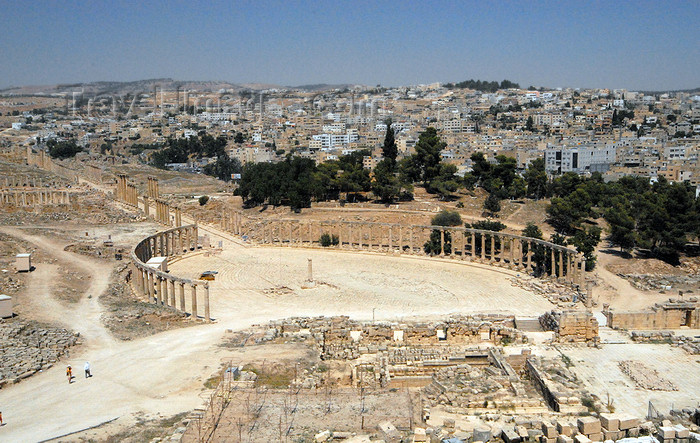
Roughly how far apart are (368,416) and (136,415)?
7.00 metres

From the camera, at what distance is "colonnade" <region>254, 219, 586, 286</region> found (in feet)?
138

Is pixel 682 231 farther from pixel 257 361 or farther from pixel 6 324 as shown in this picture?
pixel 6 324

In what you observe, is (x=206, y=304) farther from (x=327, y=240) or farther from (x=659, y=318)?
(x=327, y=240)

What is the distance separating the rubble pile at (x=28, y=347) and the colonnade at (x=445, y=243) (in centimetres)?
2610

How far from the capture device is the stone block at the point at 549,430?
1825 centimetres

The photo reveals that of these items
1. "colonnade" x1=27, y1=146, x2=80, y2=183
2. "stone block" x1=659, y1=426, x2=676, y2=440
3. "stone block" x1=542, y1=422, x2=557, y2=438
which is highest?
"colonnade" x1=27, y1=146, x2=80, y2=183

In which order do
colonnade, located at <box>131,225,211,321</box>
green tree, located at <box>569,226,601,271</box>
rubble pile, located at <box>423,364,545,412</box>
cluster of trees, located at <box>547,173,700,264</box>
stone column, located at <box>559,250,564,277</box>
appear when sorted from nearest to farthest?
1. rubble pile, located at <box>423,364,545,412</box>
2. colonnade, located at <box>131,225,211,321</box>
3. stone column, located at <box>559,250,564,277</box>
4. green tree, located at <box>569,226,601,271</box>
5. cluster of trees, located at <box>547,173,700,264</box>

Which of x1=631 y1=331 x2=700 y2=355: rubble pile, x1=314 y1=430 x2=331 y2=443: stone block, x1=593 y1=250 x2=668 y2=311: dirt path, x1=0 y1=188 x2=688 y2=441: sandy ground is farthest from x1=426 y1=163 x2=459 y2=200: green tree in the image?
x1=314 y1=430 x2=331 y2=443: stone block

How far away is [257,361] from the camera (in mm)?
24875

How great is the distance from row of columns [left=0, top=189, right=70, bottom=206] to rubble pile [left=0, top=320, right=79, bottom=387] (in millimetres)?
42066

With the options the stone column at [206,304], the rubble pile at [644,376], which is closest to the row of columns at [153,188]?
the stone column at [206,304]

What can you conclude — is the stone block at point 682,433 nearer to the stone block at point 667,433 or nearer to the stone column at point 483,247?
the stone block at point 667,433

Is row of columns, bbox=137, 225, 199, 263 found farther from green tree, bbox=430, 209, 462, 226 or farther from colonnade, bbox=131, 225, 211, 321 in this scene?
green tree, bbox=430, 209, 462, 226

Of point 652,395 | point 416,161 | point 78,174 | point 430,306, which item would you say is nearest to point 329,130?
point 78,174
